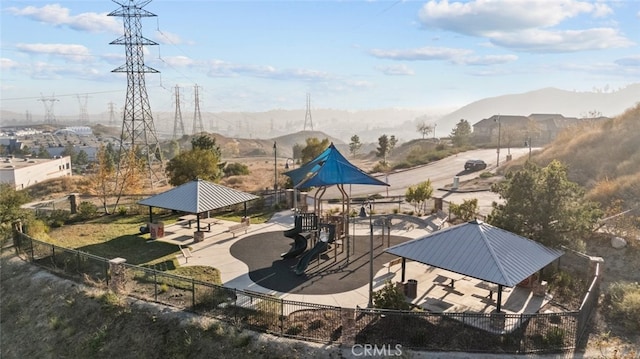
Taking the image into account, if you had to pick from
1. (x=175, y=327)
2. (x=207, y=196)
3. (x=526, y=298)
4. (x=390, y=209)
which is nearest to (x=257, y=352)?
(x=175, y=327)

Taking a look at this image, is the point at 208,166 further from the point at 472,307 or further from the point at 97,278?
the point at 472,307

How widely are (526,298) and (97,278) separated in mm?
16752

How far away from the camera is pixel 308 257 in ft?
63.0

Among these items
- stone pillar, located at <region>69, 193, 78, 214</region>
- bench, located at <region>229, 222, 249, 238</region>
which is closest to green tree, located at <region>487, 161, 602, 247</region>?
bench, located at <region>229, 222, 249, 238</region>

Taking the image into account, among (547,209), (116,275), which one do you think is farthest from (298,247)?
(547,209)

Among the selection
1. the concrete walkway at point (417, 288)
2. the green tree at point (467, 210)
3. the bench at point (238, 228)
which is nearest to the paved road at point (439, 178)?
the green tree at point (467, 210)

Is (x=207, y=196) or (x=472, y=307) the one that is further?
(x=207, y=196)

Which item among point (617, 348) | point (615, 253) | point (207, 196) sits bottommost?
point (617, 348)

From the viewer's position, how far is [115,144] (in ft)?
466

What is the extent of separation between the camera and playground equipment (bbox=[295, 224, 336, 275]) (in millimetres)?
18906

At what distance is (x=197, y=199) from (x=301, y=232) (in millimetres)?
6023

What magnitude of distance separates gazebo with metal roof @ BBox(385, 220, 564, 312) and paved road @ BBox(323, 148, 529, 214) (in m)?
15.4

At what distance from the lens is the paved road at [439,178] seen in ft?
123

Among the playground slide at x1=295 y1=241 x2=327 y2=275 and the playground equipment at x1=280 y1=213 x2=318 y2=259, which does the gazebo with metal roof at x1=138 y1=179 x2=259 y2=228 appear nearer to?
the playground equipment at x1=280 y1=213 x2=318 y2=259
